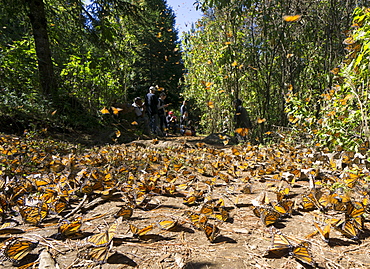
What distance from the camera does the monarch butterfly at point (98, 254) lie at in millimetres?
937

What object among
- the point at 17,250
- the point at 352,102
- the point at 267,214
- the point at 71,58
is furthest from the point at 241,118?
the point at 17,250

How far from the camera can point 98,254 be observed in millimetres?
952

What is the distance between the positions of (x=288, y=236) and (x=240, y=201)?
0.54 metres

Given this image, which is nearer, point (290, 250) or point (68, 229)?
point (290, 250)

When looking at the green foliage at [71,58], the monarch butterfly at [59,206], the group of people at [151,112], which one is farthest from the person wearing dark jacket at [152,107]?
the monarch butterfly at [59,206]

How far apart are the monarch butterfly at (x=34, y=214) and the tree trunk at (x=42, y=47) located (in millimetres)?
5721

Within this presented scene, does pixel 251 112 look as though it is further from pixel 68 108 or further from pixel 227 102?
pixel 68 108

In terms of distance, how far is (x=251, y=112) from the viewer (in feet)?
26.1

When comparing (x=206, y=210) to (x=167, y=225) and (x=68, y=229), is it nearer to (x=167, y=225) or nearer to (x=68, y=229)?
(x=167, y=225)

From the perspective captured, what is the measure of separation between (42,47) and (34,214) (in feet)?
→ 21.6

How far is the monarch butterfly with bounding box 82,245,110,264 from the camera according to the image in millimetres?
937


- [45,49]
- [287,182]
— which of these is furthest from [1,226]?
[45,49]

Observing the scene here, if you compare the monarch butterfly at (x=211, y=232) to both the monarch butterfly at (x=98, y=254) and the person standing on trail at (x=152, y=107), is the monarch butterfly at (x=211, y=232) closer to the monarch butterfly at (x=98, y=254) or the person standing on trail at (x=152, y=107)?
the monarch butterfly at (x=98, y=254)

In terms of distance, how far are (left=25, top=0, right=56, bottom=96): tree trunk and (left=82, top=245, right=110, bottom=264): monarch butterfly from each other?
20.6 feet
